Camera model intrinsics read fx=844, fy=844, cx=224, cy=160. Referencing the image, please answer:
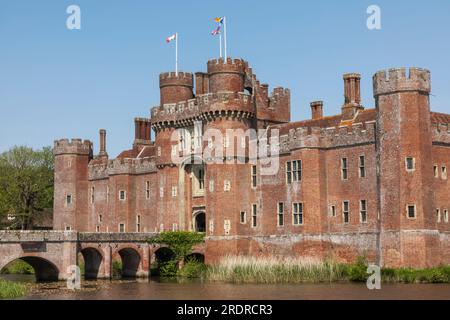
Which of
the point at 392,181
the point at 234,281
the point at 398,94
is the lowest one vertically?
the point at 234,281

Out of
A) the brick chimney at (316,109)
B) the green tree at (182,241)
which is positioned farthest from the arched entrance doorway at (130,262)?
the brick chimney at (316,109)

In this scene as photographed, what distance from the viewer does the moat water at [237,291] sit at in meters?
38.7

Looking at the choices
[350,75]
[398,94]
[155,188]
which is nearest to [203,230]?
[155,188]

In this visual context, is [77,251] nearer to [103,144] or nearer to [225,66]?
[225,66]

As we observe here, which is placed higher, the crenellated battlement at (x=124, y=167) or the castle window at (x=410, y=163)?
the crenellated battlement at (x=124, y=167)

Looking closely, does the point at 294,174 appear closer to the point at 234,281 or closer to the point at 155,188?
the point at 234,281

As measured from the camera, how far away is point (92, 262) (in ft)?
200

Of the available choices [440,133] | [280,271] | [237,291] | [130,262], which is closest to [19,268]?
[130,262]

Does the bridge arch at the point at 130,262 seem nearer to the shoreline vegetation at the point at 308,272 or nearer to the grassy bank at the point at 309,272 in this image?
the shoreline vegetation at the point at 308,272

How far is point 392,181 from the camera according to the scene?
49188mm

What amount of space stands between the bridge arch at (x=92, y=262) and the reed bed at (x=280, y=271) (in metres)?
10.1

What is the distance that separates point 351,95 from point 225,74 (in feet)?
29.5

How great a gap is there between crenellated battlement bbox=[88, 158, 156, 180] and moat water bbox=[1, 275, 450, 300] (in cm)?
1825

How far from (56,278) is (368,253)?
2111cm
